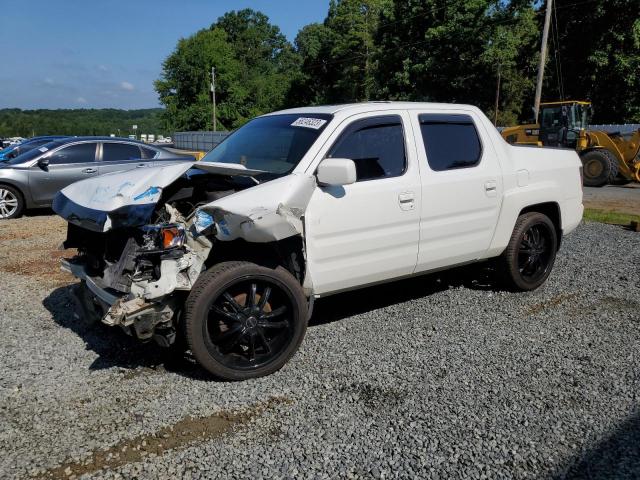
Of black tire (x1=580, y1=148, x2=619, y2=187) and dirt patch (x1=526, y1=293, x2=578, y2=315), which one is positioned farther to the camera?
black tire (x1=580, y1=148, x2=619, y2=187)

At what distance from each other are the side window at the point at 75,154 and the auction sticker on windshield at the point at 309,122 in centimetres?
726

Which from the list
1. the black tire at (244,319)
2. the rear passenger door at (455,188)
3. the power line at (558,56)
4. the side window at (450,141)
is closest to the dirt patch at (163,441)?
the black tire at (244,319)

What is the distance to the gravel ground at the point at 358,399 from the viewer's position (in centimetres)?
280

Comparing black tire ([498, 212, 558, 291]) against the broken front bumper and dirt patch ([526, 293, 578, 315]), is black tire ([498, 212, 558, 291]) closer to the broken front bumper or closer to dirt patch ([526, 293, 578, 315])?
dirt patch ([526, 293, 578, 315])

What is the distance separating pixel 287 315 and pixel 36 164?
→ 827 cm

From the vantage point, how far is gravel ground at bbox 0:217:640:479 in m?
2.80

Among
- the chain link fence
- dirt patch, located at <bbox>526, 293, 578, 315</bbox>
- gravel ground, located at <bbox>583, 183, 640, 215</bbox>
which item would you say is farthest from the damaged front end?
the chain link fence

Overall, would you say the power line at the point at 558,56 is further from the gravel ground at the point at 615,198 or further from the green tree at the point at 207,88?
the green tree at the point at 207,88

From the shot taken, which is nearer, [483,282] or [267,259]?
[267,259]

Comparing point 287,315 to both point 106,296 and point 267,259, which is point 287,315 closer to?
point 267,259

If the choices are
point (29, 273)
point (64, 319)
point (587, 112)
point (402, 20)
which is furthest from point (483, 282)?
point (402, 20)

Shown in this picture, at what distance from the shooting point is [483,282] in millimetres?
5918

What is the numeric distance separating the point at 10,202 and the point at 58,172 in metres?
1.06

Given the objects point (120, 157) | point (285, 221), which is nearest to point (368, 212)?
point (285, 221)
